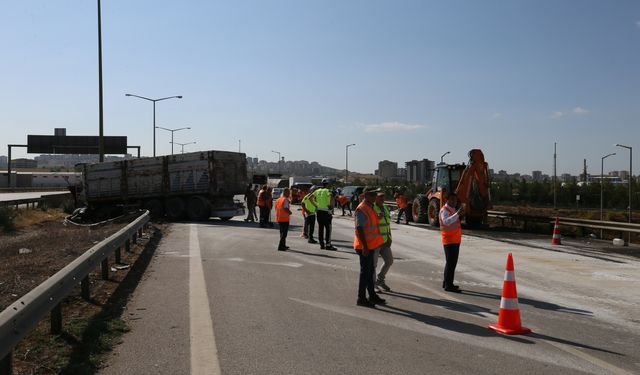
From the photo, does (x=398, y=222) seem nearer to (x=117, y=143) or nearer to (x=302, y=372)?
(x=302, y=372)

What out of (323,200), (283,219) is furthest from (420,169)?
(283,219)

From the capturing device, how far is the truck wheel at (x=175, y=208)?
2741cm

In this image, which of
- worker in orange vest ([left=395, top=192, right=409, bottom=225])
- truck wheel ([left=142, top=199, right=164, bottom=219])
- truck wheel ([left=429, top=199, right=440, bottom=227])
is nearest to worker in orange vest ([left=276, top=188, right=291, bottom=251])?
truck wheel ([left=429, top=199, right=440, bottom=227])

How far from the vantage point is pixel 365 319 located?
7.42 m

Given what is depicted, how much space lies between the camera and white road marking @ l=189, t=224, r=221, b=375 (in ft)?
17.9

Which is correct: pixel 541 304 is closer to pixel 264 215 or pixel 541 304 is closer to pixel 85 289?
pixel 85 289

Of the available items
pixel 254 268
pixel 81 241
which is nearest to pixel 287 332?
pixel 254 268

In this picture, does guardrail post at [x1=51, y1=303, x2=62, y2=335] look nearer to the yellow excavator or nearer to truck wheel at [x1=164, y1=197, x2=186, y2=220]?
the yellow excavator

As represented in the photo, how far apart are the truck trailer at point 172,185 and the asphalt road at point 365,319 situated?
13.5 meters

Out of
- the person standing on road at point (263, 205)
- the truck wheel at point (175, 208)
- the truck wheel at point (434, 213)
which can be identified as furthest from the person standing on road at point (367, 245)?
the truck wheel at point (175, 208)

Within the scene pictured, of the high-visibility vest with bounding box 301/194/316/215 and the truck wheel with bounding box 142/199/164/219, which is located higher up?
the high-visibility vest with bounding box 301/194/316/215

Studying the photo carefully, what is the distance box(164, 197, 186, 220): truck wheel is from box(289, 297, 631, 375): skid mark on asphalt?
19764 millimetres

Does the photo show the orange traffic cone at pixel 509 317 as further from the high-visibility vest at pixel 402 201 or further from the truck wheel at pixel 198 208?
the truck wheel at pixel 198 208

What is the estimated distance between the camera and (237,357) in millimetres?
5707
